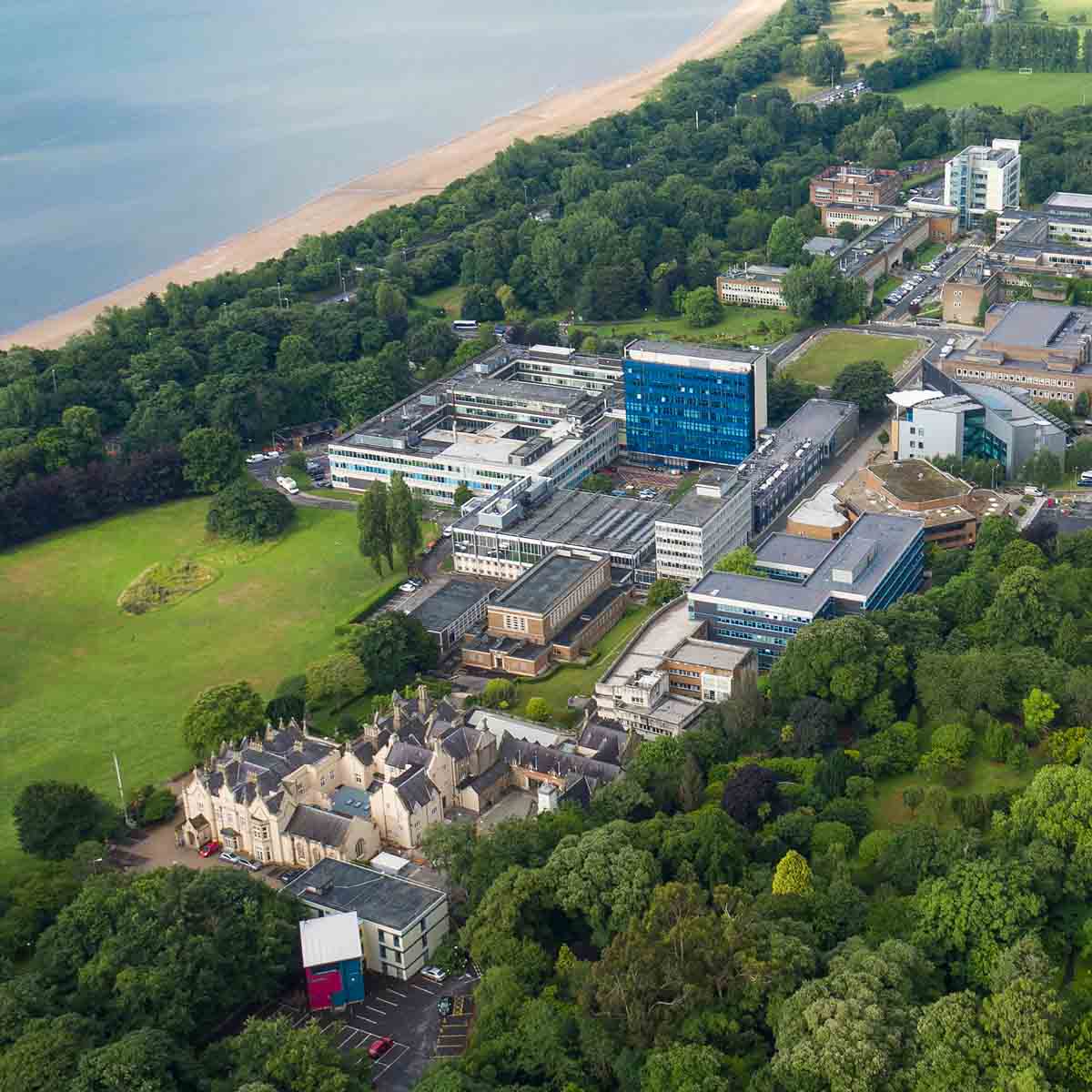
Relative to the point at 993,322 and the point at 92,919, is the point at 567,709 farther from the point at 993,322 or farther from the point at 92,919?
the point at 993,322

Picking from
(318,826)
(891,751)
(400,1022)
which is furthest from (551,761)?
(400,1022)

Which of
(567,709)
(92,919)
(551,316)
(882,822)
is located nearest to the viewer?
(92,919)

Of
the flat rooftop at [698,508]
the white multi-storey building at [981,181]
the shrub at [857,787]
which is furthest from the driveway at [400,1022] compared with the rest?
the white multi-storey building at [981,181]

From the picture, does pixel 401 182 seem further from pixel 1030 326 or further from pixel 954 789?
pixel 954 789

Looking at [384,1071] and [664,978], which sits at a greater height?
[664,978]

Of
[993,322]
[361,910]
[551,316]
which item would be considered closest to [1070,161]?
[993,322]

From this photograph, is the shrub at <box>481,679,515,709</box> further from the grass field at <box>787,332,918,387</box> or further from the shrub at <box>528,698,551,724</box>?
the grass field at <box>787,332,918,387</box>
